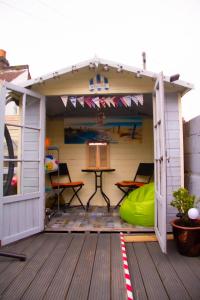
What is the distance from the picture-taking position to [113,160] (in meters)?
5.69

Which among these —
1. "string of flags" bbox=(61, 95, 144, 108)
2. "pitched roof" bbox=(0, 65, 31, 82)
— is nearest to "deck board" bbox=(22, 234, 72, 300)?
"string of flags" bbox=(61, 95, 144, 108)

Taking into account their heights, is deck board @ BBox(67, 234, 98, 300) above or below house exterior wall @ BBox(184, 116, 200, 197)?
below

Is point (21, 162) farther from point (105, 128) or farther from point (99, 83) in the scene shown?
point (105, 128)

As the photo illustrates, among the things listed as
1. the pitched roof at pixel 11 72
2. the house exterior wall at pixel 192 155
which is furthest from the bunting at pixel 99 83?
the pitched roof at pixel 11 72

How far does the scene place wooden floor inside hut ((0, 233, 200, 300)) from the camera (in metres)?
1.90

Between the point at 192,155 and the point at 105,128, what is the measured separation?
8.51 ft

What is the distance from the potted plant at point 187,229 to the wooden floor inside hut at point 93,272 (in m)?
0.10

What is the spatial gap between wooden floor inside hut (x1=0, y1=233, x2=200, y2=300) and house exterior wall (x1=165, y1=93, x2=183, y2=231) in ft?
2.57

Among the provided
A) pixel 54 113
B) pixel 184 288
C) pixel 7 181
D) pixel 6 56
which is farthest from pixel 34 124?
pixel 6 56

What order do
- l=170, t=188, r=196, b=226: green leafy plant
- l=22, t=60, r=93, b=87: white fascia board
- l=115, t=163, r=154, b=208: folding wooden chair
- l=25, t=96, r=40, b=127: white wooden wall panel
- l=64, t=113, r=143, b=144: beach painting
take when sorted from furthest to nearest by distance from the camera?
l=64, t=113, r=143, b=144: beach painting < l=115, t=163, r=154, b=208: folding wooden chair < l=25, t=96, r=40, b=127: white wooden wall panel < l=22, t=60, r=93, b=87: white fascia board < l=170, t=188, r=196, b=226: green leafy plant

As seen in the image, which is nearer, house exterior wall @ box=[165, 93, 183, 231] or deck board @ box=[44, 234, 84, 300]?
deck board @ box=[44, 234, 84, 300]

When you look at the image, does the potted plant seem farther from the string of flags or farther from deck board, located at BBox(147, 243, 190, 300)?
the string of flags

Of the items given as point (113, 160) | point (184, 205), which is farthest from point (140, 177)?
point (184, 205)

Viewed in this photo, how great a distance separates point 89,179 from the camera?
225 inches
